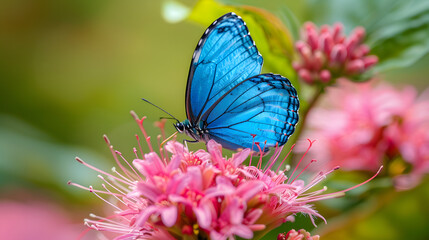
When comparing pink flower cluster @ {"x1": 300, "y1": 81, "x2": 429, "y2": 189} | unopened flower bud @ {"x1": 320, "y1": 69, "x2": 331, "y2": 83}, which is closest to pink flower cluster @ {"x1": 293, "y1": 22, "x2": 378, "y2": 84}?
unopened flower bud @ {"x1": 320, "y1": 69, "x2": 331, "y2": 83}

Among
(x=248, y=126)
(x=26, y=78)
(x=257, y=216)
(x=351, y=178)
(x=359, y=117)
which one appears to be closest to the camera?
(x=257, y=216)

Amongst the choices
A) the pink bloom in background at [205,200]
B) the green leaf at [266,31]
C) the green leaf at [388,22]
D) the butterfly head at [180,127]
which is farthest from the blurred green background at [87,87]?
the butterfly head at [180,127]

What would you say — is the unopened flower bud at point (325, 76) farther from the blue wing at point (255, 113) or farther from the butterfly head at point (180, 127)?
the butterfly head at point (180, 127)

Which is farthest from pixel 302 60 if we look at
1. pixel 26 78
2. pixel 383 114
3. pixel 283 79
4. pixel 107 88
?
pixel 26 78

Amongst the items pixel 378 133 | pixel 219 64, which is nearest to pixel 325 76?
pixel 219 64

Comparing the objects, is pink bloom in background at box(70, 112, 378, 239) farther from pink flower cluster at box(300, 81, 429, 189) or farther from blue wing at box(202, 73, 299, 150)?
pink flower cluster at box(300, 81, 429, 189)

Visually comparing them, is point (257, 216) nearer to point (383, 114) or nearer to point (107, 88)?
point (383, 114)

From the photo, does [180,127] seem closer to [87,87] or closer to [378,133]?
[378,133]
